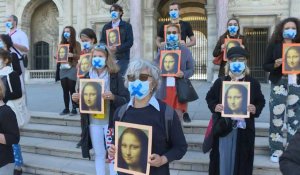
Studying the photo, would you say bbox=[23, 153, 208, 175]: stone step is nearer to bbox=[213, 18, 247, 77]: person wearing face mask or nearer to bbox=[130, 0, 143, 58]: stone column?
bbox=[213, 18, 247, 77]: person wearing face mask

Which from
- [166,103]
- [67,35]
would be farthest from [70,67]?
[166,103]

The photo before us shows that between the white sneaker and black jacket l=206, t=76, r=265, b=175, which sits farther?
the white sneaker

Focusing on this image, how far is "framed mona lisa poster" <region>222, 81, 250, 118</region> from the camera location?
3.86 metres

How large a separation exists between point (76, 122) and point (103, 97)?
10.2 feet

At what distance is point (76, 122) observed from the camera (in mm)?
7051

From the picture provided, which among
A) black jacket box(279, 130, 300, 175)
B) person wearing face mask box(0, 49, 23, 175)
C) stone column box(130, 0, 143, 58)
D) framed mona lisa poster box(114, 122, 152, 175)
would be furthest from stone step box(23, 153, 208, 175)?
stone column box(130, 0, 143, 58)

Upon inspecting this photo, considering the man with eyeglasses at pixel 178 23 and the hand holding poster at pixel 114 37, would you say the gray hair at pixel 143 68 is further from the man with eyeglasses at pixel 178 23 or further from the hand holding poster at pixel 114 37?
the hand holding poster at pixel 114 37

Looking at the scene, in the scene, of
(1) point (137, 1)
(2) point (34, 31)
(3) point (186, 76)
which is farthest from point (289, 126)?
(2) point (34, 31)

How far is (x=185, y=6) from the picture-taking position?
2686cm

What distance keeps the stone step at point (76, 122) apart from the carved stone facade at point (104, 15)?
1117cm

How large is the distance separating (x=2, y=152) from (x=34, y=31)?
21519 mm

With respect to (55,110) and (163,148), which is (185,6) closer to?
(55,110)

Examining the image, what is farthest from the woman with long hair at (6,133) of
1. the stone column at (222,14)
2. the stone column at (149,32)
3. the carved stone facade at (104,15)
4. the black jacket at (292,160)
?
the stone column at (149,32)

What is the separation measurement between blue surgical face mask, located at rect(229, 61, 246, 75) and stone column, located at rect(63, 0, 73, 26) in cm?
1890
